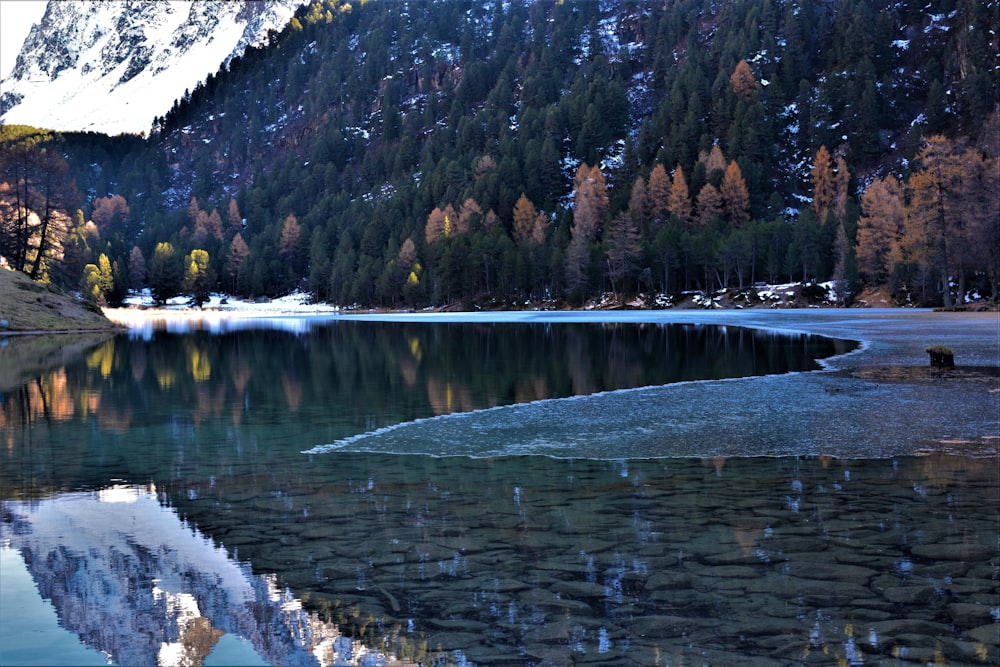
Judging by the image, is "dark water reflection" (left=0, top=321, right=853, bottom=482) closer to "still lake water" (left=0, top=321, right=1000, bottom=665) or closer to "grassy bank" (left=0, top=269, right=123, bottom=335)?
"still lake water" (left=0, top=321, right=1000, bottom=665)

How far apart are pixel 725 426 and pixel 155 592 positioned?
48.0ft

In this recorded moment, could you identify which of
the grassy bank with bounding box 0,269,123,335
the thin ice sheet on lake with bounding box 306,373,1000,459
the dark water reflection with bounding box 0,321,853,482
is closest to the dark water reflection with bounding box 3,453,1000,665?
the thin ice sheet on lake with bounding box 306,373,1000,459

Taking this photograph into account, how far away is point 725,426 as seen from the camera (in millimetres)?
20797

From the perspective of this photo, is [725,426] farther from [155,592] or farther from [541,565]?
[155,592]

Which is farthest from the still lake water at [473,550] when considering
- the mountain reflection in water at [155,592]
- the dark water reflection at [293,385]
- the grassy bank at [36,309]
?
the grassy bank at [36,309]

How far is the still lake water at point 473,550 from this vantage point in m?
8.17

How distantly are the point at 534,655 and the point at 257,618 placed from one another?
9.97 ft

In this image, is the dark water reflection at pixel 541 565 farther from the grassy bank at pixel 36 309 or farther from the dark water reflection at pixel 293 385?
the grassy bank at pixel 36 309

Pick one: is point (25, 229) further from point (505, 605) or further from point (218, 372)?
point (505, 605)

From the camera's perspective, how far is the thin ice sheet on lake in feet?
58.9

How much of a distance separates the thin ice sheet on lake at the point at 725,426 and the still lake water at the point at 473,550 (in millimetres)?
301

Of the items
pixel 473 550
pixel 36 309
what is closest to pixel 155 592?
pixel 473 550

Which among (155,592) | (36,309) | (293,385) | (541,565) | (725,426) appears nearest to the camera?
(155,592)

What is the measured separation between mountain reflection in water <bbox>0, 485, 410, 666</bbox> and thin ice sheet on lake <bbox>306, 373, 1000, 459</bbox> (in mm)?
6757
